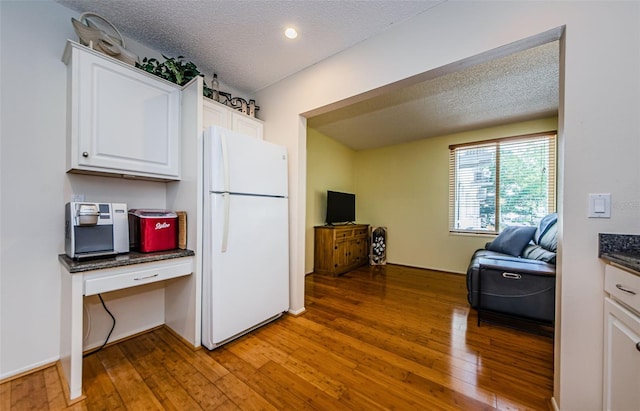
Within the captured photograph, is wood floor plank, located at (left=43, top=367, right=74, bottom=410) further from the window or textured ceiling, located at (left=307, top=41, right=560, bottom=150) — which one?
the window

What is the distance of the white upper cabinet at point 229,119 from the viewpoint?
2129mm

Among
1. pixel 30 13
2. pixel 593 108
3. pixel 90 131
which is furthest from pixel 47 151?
pixel 593 108

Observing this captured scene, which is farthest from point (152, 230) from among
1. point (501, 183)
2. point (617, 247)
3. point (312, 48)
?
point (501, 183)

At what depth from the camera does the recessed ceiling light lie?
1.92 m

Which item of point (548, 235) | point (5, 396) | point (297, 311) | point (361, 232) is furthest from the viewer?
point (361, 232)

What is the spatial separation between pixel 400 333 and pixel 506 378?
0.76m

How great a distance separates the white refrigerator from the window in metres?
3.35

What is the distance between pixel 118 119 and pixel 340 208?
3476 millimetres

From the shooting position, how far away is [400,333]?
214 centimetres

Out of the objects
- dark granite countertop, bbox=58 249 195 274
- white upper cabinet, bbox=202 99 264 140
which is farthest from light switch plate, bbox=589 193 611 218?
white upper cabinet, bbox=202 99 264 140

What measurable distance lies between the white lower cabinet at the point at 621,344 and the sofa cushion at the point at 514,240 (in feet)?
7.08

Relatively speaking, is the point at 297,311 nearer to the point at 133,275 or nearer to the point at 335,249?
the point at 133,275

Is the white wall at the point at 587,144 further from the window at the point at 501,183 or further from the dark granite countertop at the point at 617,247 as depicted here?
the window at the point at 501,183

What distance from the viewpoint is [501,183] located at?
12.6 feet
